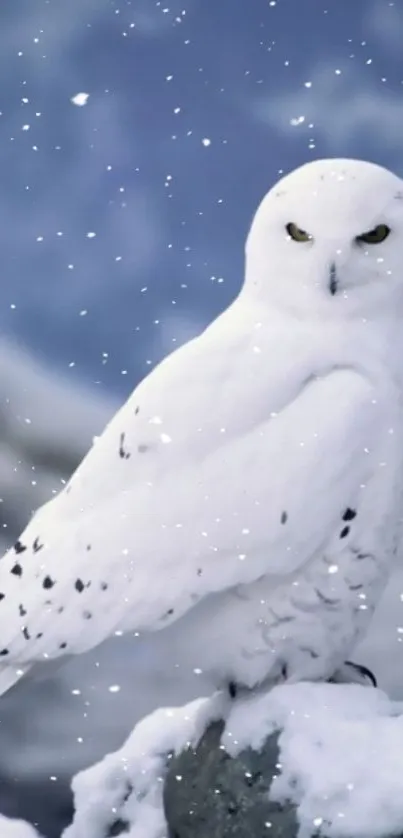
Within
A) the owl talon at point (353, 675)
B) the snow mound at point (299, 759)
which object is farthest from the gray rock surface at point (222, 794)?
the owl talon at point (353, 675)

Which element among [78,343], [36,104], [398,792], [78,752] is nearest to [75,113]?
→ [36,104]

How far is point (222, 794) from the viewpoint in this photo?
1.20 metres

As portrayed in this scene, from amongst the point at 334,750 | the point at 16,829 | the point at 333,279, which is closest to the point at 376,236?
the point at 333,279

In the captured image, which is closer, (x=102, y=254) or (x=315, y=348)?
(x=315, y=348)

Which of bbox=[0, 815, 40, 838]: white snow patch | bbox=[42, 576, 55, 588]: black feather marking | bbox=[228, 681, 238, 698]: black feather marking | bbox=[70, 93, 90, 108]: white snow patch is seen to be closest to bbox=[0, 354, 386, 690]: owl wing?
bbox=[42, 576, 55, 588]: black feather marking

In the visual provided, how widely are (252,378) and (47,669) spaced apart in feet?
1.23

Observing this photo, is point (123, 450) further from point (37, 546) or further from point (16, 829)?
point (16, 829)

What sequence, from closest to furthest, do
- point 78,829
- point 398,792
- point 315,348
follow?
point 398,792, point 315,348, point 78,829

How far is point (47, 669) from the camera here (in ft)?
4.08

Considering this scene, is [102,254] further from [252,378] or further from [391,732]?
[391,732]

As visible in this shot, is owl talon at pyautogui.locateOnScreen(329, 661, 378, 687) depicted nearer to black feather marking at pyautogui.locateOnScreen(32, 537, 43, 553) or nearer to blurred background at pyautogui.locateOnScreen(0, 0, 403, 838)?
blurred background at pyautogui.locateOnScreen(0, 0, 403, 838)

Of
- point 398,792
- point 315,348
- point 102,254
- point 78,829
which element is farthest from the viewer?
point 102,254

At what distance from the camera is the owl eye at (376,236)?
1.17m

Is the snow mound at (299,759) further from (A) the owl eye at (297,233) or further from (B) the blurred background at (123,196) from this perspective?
(A) the owl eye at (297,233)
